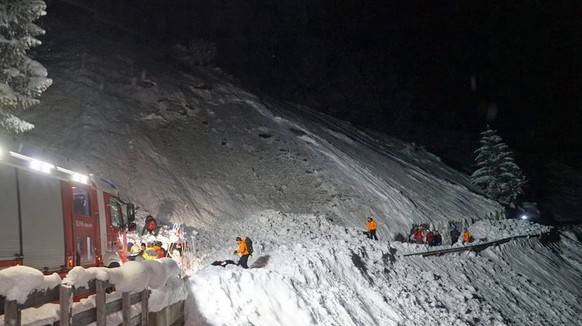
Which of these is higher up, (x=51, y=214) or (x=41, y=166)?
(x=41, y=166)

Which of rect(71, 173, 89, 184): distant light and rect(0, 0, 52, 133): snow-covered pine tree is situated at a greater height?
rect(0, 0, 52, 133): snow-covered pine tree

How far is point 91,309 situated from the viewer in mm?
6188

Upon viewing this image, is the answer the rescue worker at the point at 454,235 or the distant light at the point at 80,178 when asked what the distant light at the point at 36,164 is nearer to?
the distant light at the point at 80,178

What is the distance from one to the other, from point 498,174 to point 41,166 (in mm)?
38138

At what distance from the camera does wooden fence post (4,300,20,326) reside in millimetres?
4656

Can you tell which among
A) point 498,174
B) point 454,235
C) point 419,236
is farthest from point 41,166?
point 498,174

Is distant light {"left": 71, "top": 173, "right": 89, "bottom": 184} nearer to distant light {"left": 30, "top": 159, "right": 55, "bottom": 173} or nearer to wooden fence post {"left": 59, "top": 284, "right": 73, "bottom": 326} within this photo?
distant light {"left": 30, "top": 159, "right": 55, "bottom": 173}

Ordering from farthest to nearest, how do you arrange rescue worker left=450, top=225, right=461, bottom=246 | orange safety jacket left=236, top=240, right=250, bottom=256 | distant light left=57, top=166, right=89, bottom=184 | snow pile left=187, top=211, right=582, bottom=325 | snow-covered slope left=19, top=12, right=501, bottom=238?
rescue worker left=450, top=225, right=461, bottom=246, snow-covered slope left=19, top=12, right=501, bottom=238, orange safety jacket left=236, top=240, right=250, bottom=256, snow pile left=187, top=211, right=582, bottom=325, distant light left=57, top=166, right=89, bottom=184

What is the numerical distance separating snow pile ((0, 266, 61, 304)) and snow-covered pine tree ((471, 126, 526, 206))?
39432 millimetres

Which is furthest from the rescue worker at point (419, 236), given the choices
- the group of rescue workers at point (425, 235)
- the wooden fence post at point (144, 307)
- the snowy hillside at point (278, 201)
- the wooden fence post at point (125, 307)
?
the wooden fence post at point (125, 307)

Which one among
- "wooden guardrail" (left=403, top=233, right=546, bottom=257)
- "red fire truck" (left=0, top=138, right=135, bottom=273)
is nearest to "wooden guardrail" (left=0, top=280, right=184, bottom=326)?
"red fire truck" (left=0, top=138, right=135, bottom=273)

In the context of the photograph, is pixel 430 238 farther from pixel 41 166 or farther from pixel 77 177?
pixel 41 166

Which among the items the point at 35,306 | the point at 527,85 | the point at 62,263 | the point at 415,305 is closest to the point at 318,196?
the point at 415,305

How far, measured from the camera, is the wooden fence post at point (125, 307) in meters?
6.99
